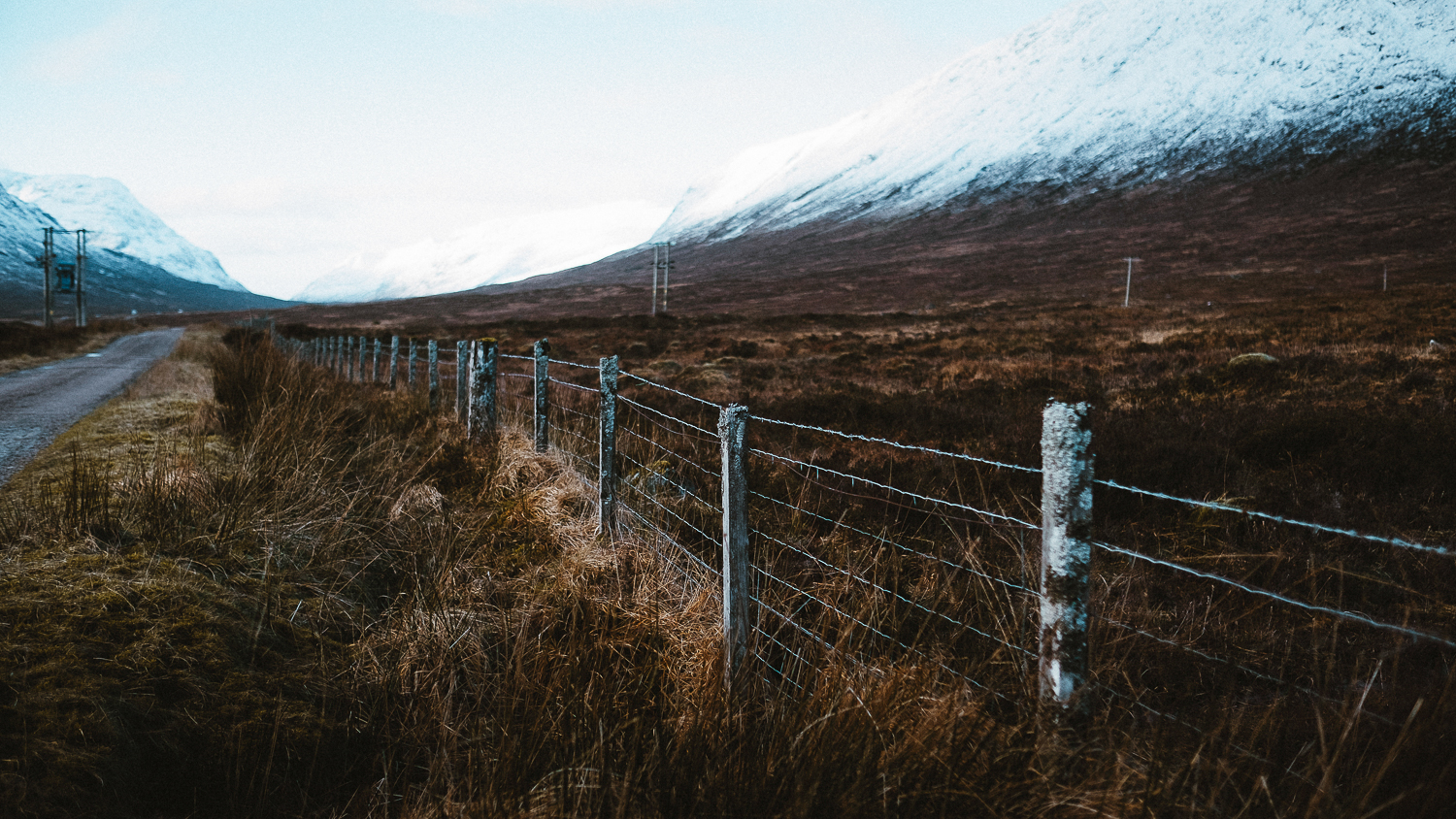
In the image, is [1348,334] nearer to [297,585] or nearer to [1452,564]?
[1452,564]

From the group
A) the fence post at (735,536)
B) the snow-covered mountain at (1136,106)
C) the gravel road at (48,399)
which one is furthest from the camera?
the snow-covered mountain at (1136,106)

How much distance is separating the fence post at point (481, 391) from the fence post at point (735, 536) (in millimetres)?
5030

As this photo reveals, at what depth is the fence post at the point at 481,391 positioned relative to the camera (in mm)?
7516

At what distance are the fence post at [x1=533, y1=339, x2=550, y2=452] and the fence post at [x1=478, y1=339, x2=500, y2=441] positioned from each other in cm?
100

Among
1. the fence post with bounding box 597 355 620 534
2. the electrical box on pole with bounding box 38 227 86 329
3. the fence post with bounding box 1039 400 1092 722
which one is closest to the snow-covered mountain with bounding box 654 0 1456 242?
the electrical box on pole with bounding box 38 227 86 329

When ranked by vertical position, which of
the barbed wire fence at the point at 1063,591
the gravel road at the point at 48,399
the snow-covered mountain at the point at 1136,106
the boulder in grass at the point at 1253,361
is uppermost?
the snow-covered mountain at the point at 1136,106

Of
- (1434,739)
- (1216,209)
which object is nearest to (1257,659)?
(1434,739)

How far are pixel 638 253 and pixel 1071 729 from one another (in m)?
153

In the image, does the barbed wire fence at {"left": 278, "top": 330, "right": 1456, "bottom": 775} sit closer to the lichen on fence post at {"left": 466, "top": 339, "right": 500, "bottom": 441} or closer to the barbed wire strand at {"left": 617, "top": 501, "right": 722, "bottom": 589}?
the barbed wire strand at {"left": 617, "top": 501, "right": 722, "bottom": 589}

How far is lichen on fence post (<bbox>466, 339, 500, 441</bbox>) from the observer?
7.52 m

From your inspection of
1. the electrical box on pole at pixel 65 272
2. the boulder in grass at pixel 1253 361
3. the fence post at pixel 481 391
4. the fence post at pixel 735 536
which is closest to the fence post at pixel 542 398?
the fence post at pixel 481 391

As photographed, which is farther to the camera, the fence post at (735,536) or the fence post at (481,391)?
the fence post at (481,391)

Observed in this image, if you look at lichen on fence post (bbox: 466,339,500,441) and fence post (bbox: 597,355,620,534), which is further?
lichen on fence post (bbox: 466,339,500,441)

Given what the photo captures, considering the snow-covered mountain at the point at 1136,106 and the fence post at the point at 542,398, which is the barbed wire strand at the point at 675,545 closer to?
the fence post at the point at 542,398
